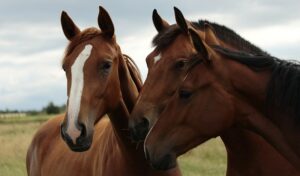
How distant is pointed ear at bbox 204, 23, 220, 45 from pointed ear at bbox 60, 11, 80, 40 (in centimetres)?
134

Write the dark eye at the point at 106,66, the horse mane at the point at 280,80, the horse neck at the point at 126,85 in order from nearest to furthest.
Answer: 1. the horse mane at the point at 280,80
2. the dark eye at the point at 106,66
3. the horse neck at the point at 126,85

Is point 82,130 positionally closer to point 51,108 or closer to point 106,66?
point 106,66

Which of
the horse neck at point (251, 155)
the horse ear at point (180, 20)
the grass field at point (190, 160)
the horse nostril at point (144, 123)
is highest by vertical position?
the horse ear at point (180, 20)

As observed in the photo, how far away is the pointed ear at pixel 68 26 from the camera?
5754 millimetres

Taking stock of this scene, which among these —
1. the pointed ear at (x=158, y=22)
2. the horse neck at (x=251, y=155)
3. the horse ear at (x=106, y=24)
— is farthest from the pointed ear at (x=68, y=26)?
the horse neck at (x=251, y=155)

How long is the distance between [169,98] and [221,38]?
37.2 inches

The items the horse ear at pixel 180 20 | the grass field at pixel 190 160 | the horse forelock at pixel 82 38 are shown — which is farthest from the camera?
the grass field at pixel 190 160

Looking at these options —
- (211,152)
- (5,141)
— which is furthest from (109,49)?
(5,141)

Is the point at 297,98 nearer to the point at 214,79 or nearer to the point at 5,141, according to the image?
the point at 214,79

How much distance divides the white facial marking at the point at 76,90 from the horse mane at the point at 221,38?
0.67 m

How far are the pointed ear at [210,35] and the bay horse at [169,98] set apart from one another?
19 millimetres

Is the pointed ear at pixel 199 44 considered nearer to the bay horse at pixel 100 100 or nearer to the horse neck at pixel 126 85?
the bay horse at pixel 100 100

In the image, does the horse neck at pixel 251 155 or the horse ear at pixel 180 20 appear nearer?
the horse ear at pixel 180 20

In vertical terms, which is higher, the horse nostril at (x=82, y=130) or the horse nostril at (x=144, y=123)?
the horse nostril at (x=144, y=123)
